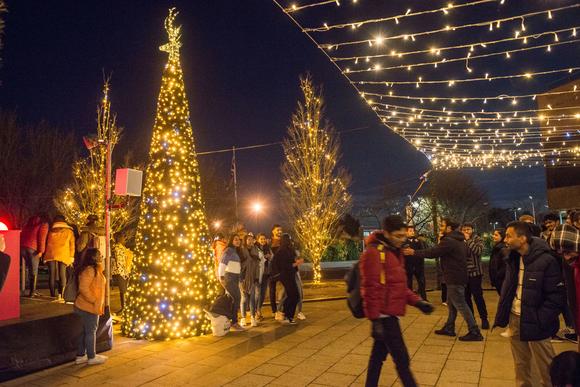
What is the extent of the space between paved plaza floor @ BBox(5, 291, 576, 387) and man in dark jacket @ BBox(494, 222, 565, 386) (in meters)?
0.96

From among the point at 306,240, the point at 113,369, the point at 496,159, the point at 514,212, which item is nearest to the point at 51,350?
the point at 113,369

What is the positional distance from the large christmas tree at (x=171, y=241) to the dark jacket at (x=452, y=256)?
384 centimetres

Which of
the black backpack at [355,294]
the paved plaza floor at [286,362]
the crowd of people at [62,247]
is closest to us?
the black backpack at [355,294]

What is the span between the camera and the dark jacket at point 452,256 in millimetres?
6750

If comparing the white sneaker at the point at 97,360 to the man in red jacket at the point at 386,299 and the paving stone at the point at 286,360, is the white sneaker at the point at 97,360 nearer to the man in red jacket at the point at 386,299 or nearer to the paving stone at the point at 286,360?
the paving stone at the point at 286,360

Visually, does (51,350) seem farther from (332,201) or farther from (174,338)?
(332,201)

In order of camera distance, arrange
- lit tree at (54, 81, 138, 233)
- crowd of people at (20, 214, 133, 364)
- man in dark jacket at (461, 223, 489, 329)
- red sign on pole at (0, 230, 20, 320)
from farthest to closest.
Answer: lit tree at (54, 81, 138, 233)
crowd of people at (20, 214, 133, 364)
man in dark jacket at (461, 223, 489, 329)
red sign on pole at (0, 230, 20, 320)

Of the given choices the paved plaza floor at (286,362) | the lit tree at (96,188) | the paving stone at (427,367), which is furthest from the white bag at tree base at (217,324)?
the lit tree at (96,188)

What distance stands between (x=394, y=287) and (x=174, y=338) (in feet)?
15.6

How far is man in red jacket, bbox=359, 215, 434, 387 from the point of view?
3762 millimetres

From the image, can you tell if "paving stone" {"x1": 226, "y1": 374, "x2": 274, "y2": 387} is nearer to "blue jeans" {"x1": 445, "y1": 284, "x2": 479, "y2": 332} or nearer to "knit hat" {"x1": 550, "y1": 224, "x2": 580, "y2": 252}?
"blue jeans" {"x1": 445, "y1": 284, "x2": 479, "y2": 332}

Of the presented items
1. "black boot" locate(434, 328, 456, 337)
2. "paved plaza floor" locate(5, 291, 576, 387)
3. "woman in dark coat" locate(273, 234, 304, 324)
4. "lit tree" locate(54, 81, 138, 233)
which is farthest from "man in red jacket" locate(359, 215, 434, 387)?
"lit tree" locate(54, 81, 138, 233)

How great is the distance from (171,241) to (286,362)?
9.94ft

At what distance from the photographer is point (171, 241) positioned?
7512mm
